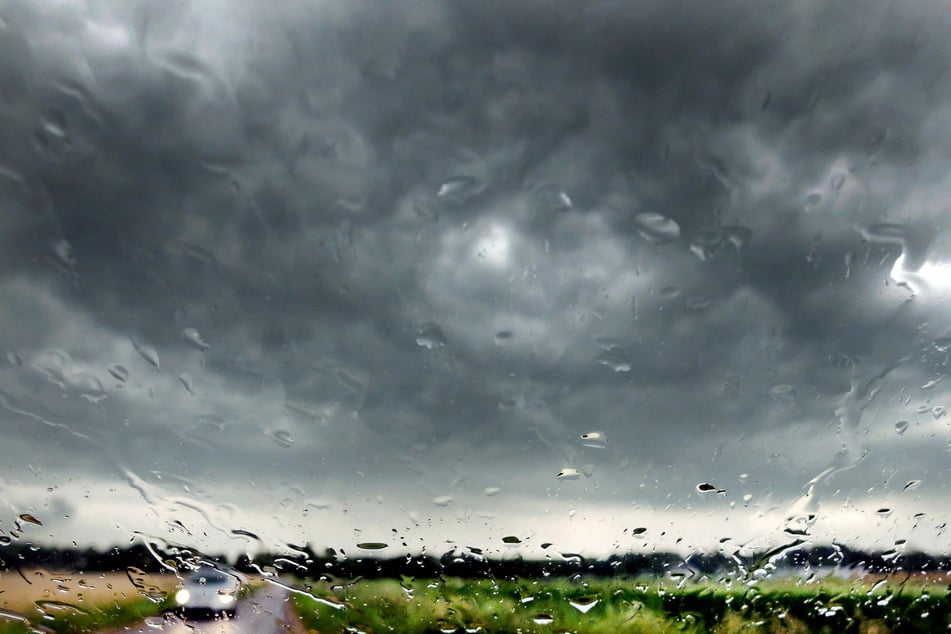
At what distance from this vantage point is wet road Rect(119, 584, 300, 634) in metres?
5.36

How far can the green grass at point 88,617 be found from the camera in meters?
5.23

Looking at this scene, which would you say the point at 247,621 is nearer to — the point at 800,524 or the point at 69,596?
the point at 69,596

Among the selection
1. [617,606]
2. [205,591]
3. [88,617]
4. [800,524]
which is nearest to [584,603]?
[617,606]

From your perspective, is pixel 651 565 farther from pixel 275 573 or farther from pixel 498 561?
pixel 275 573

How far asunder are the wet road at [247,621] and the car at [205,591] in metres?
0.12

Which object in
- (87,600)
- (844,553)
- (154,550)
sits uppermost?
(844,553)

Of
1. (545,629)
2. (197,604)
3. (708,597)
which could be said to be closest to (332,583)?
(197,604)

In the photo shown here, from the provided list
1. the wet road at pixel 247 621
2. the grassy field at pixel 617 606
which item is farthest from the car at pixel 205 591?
the grassy field at pixel 617 606

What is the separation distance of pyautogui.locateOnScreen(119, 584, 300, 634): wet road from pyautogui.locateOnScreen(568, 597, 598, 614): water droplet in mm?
2352

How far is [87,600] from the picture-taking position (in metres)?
5.25

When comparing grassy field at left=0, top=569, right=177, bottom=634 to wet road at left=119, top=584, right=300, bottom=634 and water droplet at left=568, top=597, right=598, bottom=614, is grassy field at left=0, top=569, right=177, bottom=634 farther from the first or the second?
water droplet at left=568, top=597, right=598, bottom=614

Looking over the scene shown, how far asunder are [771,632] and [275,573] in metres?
→ 4.13

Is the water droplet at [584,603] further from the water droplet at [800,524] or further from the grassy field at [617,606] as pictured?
the water droplet at [800,524]

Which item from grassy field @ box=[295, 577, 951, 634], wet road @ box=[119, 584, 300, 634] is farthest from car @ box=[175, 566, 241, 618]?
grassy field @ box=[295, 577, 951, 634]
